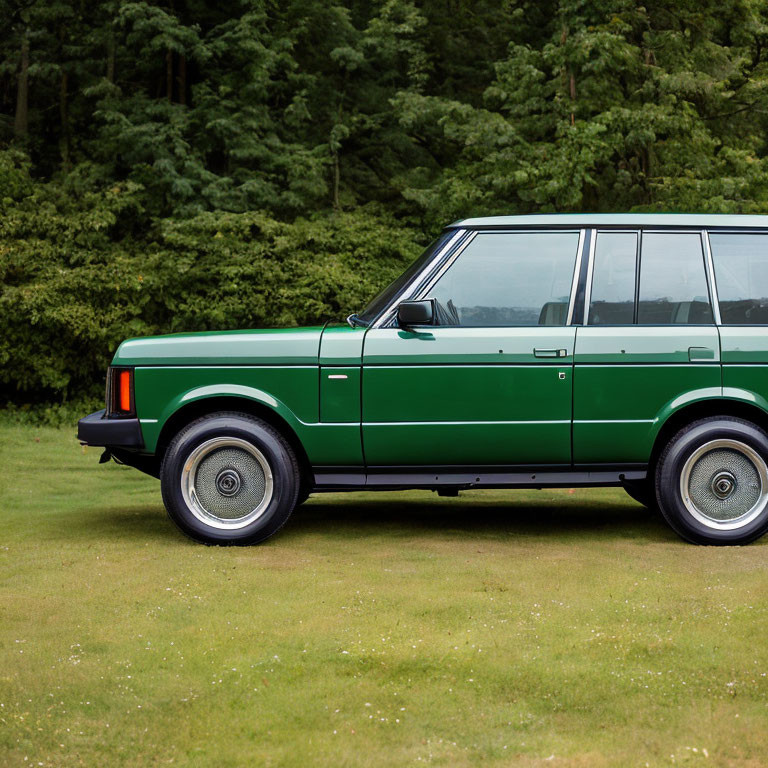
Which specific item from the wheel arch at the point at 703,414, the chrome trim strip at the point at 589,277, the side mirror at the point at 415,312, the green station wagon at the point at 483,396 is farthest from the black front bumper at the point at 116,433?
the wheel arch at the point at 703,414

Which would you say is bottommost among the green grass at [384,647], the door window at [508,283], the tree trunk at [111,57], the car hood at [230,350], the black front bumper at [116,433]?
the green grass at [384,647]

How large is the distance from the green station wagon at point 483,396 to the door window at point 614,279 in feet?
0.04

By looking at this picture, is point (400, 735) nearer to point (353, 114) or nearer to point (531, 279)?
point (531, 279)

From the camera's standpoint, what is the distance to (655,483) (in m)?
6.59

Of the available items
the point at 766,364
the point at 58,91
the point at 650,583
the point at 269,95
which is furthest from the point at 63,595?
the point at 58,91

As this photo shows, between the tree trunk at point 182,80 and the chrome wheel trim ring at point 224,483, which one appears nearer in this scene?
the chrome wheel trim ring at point 224,483

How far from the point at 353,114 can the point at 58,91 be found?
19.5 feet

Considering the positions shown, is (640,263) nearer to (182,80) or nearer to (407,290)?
(407,290)

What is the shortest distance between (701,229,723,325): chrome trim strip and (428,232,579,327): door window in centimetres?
85

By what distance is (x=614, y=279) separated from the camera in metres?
6.72

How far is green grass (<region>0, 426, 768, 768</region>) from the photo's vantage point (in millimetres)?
3572

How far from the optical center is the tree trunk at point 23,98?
19.5 metres

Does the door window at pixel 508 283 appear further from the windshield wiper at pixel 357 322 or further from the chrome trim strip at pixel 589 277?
the windshield wiper at pixel 357 322

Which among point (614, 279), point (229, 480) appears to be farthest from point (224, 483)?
point (614, 279)
